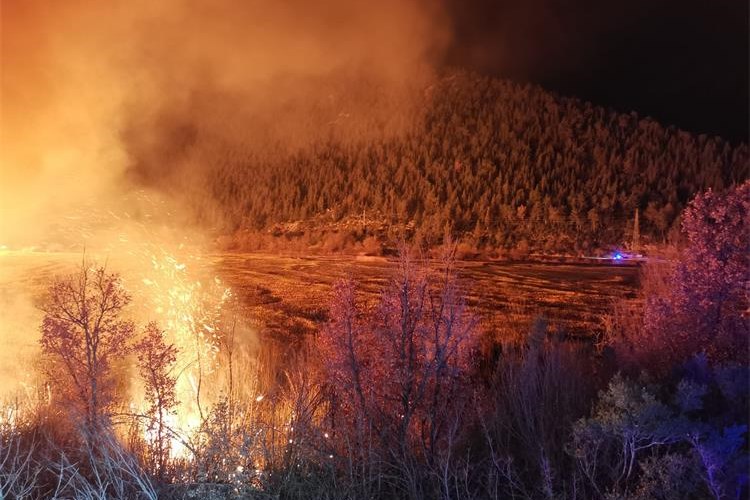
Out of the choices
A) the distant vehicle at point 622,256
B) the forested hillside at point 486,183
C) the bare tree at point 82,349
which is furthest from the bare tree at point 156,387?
the distant vehicle at point 622,256

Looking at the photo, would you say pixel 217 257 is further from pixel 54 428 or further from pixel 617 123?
pixel 617 123

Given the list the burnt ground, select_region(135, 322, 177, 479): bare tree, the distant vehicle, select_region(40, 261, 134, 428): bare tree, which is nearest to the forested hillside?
the distant vehicle

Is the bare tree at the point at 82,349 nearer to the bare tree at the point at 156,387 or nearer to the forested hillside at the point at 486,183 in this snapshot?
the bare tree at the point at 156,387

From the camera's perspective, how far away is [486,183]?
26.4 meters

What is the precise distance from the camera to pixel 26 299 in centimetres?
1115

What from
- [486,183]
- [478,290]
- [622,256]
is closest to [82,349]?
[478,290]

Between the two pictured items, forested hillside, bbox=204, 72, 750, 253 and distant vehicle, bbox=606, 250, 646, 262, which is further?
distant vehicle, bbox=606, 250, 646, 262

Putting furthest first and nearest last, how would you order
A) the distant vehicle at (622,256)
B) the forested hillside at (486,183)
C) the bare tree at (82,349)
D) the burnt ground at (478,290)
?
the distant vehicle at (622,256) < the forested hillside at (486,183) < the burnt ground at (478,290) < the bare tree at (82,349)

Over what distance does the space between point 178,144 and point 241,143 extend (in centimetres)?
512

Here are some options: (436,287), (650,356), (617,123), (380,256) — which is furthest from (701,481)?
(617,123)

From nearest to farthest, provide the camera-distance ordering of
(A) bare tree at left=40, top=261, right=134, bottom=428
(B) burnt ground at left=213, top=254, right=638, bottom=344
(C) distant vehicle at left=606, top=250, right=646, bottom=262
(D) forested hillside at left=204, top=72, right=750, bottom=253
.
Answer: (A) bare tree at left=40, top=261, right=134, bottom=428
(B) burnt ground at left=213, top=254, right=638, bottom=344
(D) forested hillside at left=204, top=72, right=750, bottom=253
(C) distant vehicle at left=606, top=250, right=646, bottom=262

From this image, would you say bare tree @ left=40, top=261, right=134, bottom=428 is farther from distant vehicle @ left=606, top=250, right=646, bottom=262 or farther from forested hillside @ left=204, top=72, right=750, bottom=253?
distant vehicle @ left=606, top=250, right=646, bottom=262

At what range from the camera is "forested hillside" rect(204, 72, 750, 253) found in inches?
773

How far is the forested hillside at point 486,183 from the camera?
64.4 ft
